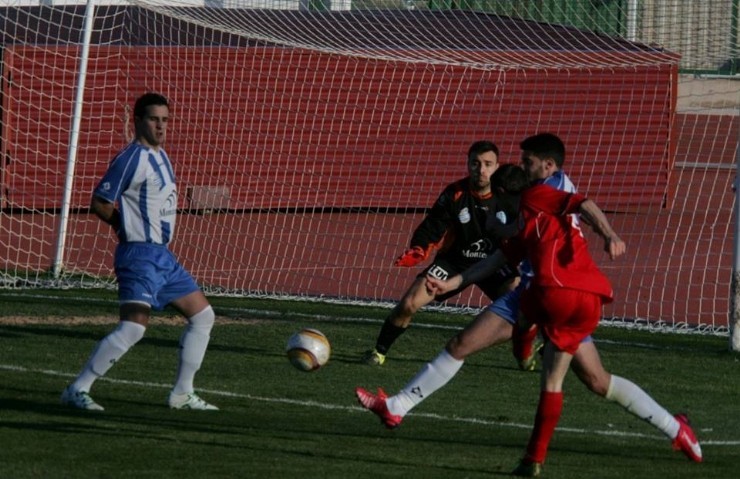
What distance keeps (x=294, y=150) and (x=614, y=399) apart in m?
15.7

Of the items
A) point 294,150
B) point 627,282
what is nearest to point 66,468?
point 627,282

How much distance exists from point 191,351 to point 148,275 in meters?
0.52

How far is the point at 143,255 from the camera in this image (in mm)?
8461

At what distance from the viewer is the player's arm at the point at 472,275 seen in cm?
789

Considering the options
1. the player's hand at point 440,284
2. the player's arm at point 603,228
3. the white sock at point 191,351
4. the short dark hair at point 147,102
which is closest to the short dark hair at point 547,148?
the player's arm at point 603,228

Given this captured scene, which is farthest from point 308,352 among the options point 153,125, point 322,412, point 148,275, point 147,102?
point 147,102

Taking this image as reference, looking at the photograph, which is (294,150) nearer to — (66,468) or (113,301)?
(113,301)

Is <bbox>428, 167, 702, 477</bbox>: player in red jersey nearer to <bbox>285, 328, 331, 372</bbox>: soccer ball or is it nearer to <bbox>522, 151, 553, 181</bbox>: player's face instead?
<bbox>522, 151, 553, 181</bbox>: player's face

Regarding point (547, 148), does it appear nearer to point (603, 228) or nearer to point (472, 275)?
point (603, 228)

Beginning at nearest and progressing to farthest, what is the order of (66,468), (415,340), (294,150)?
(66,468) < (415,340) < (294,150)

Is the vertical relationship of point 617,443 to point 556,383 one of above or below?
below

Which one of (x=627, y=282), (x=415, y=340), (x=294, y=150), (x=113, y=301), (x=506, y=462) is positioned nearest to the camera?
(x=506, y=462)

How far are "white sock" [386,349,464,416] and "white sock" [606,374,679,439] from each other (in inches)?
34.8

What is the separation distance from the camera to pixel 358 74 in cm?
2311
